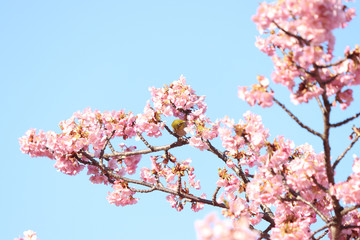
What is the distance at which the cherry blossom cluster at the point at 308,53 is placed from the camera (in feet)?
14.5

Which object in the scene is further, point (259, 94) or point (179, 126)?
point (179, 126)

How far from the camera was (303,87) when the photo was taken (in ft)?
16.2

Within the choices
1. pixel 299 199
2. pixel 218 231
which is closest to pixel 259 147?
pixel 299 199

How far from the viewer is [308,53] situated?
4551 millimetres

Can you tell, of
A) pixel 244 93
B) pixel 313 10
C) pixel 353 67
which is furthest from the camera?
pixel 244 93

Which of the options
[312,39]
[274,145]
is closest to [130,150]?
[274,145]

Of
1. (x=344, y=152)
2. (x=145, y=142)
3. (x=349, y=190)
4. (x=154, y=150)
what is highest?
(x=145, y=142)

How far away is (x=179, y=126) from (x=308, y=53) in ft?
10.6

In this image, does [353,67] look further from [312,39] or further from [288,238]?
[288,238]

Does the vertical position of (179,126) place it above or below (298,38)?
above

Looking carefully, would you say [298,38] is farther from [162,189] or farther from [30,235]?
[30,235]

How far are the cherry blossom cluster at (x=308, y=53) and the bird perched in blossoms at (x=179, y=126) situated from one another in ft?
7.87

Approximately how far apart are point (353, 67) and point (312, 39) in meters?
0.69

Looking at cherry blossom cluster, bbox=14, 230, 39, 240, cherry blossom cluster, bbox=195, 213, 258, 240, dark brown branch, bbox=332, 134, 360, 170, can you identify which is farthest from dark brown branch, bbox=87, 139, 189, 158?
cherry blossom cluster, bbox=195, 213, 258, 240
